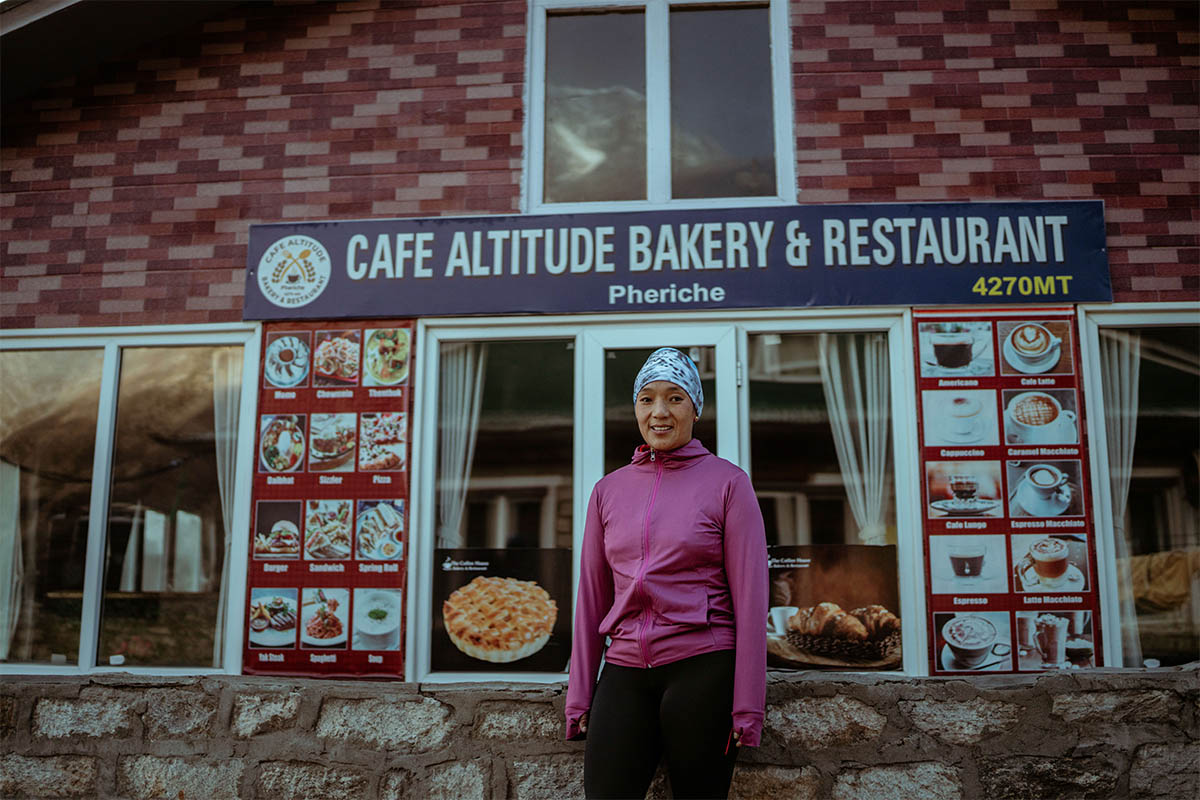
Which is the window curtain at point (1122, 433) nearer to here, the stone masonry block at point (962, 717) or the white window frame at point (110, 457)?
the stone masonry block at point (962, 717)

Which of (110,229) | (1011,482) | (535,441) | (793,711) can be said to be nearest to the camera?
(793,711)

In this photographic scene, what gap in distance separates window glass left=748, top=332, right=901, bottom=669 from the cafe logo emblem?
2118mm

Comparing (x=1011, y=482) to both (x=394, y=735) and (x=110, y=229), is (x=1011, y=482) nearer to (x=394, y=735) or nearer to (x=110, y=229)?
(x=394, y=735)

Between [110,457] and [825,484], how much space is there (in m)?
3.50

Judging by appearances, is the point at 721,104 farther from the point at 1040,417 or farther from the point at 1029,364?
the point at 1040,417

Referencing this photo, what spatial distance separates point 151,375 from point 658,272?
8.50 feet

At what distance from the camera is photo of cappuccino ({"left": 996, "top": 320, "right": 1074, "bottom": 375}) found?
4.42 m

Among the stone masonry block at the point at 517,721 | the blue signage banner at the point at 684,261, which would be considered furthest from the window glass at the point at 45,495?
the stone masonry block at the point at 517,721

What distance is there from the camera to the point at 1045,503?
4.32m

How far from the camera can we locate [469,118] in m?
4.88

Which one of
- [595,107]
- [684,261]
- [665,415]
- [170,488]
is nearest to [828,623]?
[665,415]

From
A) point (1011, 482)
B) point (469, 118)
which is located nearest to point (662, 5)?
point (469, 118)

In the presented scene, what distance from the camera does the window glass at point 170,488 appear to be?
4758 mm

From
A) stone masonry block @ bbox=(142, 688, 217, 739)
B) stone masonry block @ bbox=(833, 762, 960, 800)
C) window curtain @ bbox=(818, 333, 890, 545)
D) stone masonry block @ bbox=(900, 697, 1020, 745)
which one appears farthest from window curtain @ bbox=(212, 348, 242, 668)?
stone masonry block @ bbox=(900, 697, 1020, 745)
